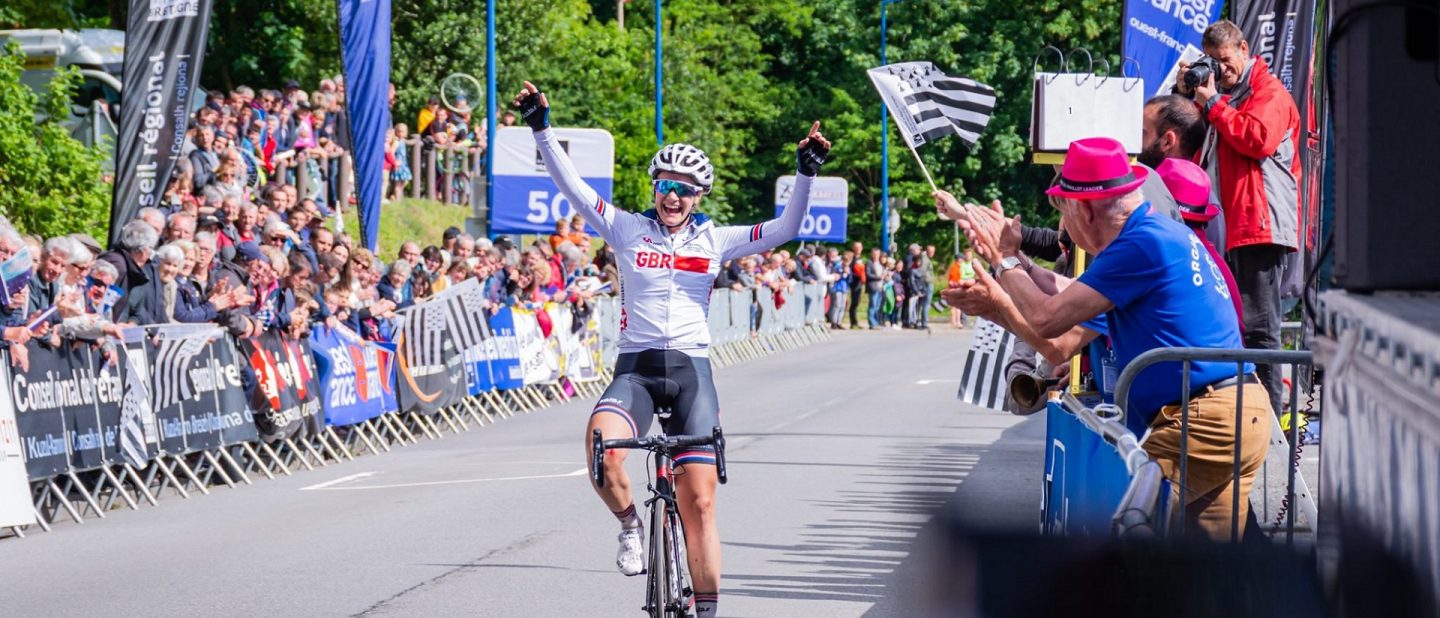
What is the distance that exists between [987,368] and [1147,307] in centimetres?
546

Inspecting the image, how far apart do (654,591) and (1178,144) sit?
9.07 ft

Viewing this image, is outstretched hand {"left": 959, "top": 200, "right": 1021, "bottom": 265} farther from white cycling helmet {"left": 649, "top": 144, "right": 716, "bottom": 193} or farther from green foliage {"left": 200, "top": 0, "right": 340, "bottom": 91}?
green foliage {"left": 200, "top": 0, "right": 340, "bottom": 91}

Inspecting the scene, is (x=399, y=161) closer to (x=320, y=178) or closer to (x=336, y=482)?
(x=320, y=178)

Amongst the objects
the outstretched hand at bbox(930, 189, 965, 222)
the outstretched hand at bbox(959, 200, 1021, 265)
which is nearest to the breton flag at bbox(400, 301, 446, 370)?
the outstretched hand at bbox(930, 189, 965, 222)

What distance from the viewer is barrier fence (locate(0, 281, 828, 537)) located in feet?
41.5

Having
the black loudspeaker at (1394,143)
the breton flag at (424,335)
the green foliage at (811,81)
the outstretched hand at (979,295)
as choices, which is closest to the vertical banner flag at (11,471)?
the breton flag at (424,335)

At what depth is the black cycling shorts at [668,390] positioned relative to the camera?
781cm

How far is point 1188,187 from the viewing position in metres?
7.81

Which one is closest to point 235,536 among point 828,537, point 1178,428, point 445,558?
point 445,558

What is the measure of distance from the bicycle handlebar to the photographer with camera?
273 cm

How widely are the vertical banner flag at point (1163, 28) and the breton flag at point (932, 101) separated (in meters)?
3.49

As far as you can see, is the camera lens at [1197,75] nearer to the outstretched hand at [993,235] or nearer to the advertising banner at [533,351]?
the outstretched hand at [993,235]

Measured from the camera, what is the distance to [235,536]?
39.2 ft

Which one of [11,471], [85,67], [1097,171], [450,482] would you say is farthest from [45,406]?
[85,67]
